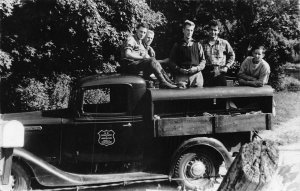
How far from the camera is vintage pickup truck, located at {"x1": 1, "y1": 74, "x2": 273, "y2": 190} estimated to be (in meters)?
5.55

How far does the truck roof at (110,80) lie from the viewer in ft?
18.5

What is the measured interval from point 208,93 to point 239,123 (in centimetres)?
63

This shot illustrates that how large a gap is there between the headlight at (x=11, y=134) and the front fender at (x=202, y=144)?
2.73 metres

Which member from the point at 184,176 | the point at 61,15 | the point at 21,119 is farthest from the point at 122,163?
the point at 61,15

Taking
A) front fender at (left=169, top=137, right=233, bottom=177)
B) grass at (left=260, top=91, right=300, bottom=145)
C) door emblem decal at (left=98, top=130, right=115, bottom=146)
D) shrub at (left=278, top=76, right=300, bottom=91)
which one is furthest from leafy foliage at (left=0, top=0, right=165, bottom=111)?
shrub at (left=278, top=76, right=300, bottom=91)

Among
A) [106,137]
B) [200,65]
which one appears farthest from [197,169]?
[200,65]

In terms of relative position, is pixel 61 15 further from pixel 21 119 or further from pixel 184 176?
pixel 184 176

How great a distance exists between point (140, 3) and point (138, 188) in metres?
6.56

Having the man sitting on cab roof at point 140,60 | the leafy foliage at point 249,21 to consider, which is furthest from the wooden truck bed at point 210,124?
the leafy foliage at point 249,21

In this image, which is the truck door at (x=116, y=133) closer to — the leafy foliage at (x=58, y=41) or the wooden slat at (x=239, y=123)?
the wooden slat at (x=239, y=123)

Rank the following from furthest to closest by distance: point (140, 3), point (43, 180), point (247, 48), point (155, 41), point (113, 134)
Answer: point (247, 48)
point (155, 41)
point (140, 3)
point (113, 134)
point (43, 180)

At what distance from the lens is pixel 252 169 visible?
2932mm

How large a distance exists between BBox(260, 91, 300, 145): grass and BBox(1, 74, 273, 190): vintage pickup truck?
345 centimetres

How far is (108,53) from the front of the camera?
1183cm
